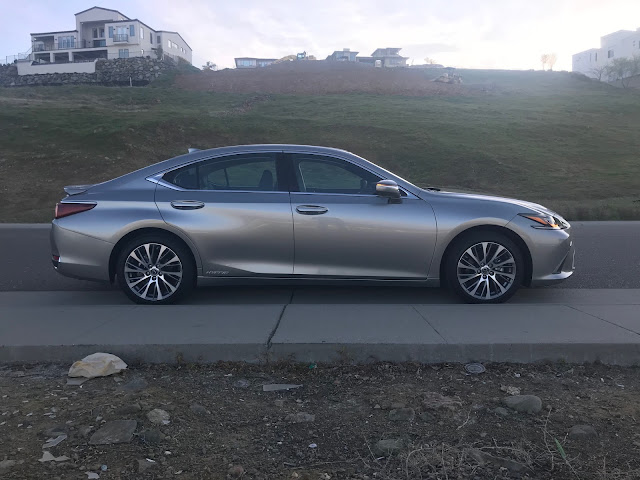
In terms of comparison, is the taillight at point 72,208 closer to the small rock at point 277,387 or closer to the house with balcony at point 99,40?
the small rock at point 277,387

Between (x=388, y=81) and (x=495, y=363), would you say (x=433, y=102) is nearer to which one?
(x=388, y=81)

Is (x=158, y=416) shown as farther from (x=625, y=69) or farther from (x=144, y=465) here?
(x=625, y=69)

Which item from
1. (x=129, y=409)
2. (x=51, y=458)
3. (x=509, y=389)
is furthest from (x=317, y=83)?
(x=51, y=458)

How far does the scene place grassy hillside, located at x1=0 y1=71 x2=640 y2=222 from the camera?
77.8 ft

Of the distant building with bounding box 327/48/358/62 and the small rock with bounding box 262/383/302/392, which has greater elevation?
the distant building with bounding box 327/48/358/62

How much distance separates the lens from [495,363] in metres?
5.09

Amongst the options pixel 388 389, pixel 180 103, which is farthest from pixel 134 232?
pixel 180 103

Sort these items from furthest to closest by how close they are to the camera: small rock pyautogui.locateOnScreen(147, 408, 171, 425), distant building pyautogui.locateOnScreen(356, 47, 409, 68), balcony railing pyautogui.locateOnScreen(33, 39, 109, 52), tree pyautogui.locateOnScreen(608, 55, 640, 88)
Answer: distant building pyautogui.locateOnScreen(356, 47, 409, 68) → balcony railing pyautogui.locateOnScreen(33, 39, 109, 52) → tree pyautogui.locateOnScreen(608, 55, 640, 88) → small rock pyautogui.locateOnScreen(147, 408, 171, 425)

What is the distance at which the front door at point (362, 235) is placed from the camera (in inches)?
257

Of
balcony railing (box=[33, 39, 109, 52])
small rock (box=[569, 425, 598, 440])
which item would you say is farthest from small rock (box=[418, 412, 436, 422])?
balcony railing (box=[33, 39, 109, 52])

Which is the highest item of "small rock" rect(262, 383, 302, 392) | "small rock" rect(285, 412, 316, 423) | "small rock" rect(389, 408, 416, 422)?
"small rock" rect(389, 408, 416, 422)

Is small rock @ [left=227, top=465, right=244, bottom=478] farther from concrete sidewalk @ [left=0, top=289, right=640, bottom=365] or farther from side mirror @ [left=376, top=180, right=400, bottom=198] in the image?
side mirror @ [left=376, top=180, right=400, bottom=198]

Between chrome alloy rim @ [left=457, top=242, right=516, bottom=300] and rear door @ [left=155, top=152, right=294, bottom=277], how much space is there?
178 centimetres

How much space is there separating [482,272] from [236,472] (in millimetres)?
3981
